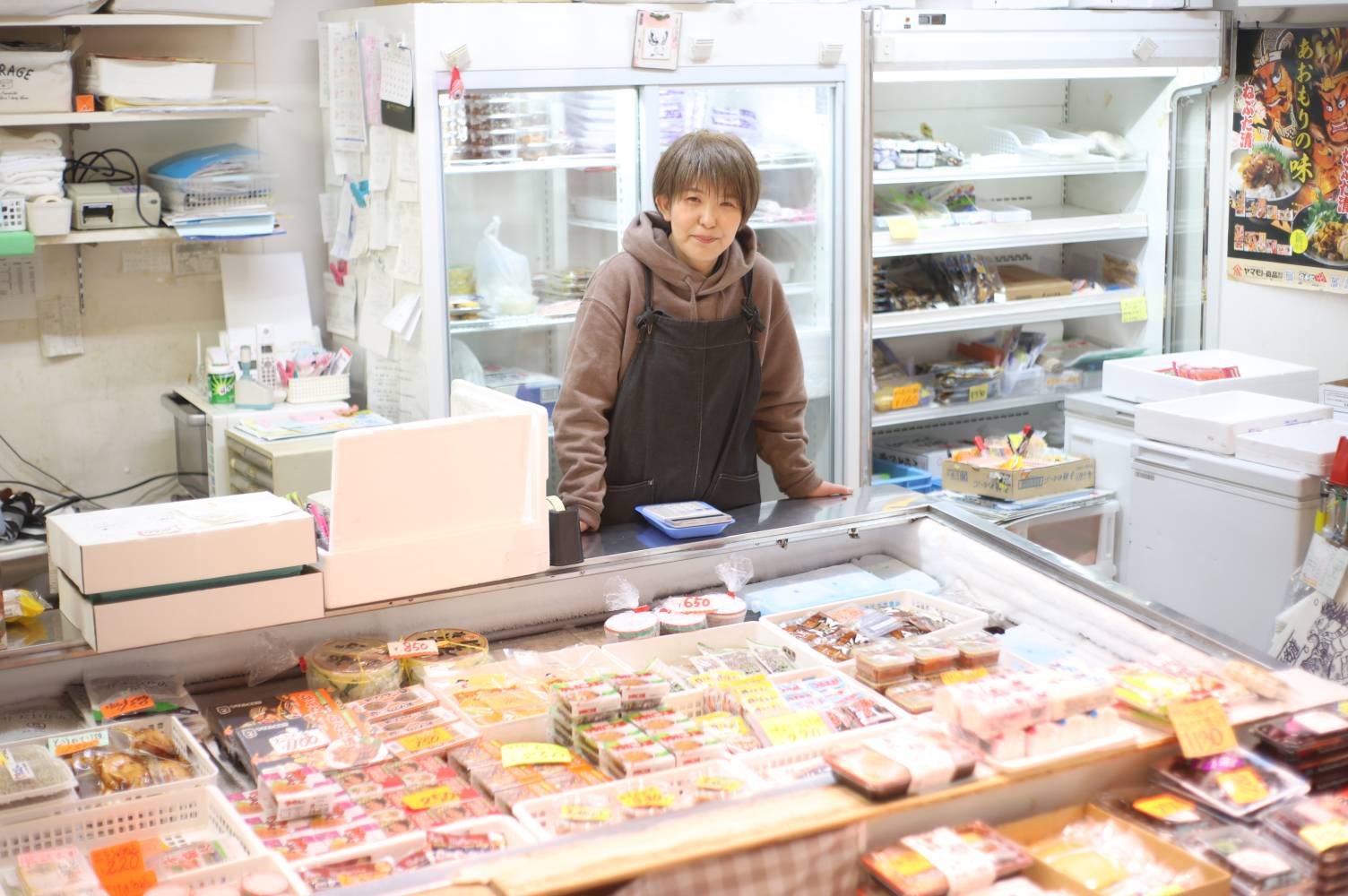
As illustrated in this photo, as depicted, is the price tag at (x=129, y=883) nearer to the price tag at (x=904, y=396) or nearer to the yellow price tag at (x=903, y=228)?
the yellow price tag at (x=903, y=228)

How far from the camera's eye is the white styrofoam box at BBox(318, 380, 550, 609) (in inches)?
91.1

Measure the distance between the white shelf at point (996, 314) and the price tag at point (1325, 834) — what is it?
352 centimetres

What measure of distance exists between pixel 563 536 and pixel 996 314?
3.50m

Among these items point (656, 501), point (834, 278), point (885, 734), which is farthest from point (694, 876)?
point (834, 278)

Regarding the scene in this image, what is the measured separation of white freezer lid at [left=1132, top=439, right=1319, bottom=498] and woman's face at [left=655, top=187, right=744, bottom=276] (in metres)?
1.88

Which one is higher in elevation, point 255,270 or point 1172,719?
point 255,270

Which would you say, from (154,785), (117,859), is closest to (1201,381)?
(154,785)

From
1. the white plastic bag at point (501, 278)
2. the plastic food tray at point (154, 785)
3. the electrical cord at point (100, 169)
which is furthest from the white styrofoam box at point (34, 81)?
the plastic food tray at point (154, 785)

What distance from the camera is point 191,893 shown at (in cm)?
167

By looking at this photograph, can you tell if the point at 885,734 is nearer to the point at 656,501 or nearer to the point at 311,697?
the point at 311,697

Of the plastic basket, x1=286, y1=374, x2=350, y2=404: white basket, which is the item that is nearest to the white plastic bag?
x1=286, y1=374, x2=350, y2=404: white basket

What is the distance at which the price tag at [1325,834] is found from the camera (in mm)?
1801

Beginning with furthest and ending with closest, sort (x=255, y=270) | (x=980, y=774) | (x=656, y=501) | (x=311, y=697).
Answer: (x=255, y=270) → (x=656, y=501) → (x=311, y=697) → (x=980, y=774)

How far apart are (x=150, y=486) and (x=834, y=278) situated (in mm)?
2679
